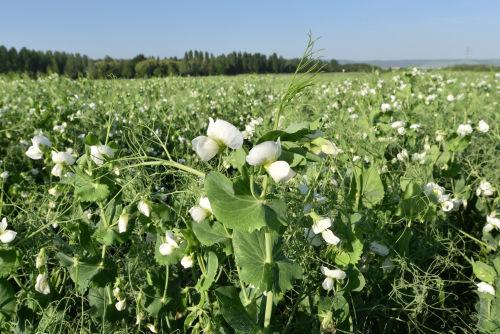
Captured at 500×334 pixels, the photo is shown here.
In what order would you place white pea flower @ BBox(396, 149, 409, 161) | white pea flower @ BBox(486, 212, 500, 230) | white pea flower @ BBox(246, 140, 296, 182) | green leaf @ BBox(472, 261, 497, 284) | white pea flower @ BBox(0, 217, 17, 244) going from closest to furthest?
white pea flower @ BBox(246, 140, 296, 182), white pea flower @ BBox(0, 217, 17, 244), green leaf @ BBox(472, 261, 497, 284), white pea flower @ BBox(486, 212, 500, 230), white pea flower @ BBox(396, 149, 409, 161)

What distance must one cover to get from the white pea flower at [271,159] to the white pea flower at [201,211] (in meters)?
0.27

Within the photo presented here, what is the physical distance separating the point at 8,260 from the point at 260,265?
0.69m

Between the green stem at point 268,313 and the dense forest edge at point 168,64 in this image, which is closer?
the green stem at point 268,313

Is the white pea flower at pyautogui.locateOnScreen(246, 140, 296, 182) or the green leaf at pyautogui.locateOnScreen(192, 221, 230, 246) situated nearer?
the white pea flower at pyautogui.locateOnScreen(246, 140, 296, 182)

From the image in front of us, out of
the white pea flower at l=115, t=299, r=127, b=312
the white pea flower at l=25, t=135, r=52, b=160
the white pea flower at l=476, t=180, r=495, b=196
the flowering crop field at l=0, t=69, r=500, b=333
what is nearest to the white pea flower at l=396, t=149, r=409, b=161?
the flowering crop field at l=0, t=69, r=500, b=333

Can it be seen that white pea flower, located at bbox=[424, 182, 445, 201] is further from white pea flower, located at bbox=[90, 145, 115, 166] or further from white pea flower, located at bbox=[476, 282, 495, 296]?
white pea flower, located at bbox=[90, 145, 115, 166]

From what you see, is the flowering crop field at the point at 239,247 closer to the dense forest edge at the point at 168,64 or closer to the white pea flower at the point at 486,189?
the white pea flower at the point at 486,189

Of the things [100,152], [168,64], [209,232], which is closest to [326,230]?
[209,232]

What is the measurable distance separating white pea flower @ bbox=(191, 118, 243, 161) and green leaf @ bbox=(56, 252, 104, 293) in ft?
2.13

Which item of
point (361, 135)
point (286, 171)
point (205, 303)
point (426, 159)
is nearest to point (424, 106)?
point (361, 135)

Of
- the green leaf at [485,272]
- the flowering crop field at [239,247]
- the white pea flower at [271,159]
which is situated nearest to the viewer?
the white pea flower at [271,159]

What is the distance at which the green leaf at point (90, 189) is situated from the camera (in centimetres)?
121

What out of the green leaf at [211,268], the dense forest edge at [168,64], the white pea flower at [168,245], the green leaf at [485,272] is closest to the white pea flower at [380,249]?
the green leaf at [485,272]

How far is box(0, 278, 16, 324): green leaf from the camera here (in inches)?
48.3
